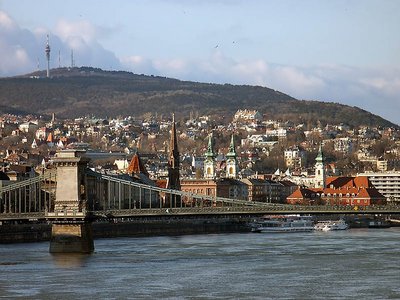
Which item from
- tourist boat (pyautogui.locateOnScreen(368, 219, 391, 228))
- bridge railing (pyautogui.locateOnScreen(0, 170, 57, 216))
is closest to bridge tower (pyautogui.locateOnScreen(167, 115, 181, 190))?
tourist boat (pyautogui.locateOnScreen(368, 219, 391, 228))

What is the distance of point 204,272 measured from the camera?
171 feet

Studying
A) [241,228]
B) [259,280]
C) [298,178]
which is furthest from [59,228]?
[298,178]

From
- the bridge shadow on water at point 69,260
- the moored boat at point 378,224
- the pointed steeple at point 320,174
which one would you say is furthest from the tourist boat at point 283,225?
the pointed steeple at point 320,174

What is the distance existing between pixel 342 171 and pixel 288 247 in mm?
117521

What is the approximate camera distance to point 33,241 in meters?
75.8

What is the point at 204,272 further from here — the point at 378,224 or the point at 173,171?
the point at 173,171

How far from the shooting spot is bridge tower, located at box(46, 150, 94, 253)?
2452 inches

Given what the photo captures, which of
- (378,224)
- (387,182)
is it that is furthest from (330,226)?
(387,182)

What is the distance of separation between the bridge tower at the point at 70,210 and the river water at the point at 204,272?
0.86m

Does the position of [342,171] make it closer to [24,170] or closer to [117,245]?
[24,170]

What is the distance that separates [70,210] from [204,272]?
12.5m

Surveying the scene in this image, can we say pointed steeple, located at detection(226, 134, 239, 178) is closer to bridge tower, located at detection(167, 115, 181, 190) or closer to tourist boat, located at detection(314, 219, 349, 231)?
bridge tower, located at detection(167, 115, 181, 190)

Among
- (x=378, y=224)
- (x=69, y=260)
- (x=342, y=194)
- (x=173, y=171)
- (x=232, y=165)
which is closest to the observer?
(x=69, y=260)

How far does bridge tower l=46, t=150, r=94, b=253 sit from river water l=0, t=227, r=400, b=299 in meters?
0.86
